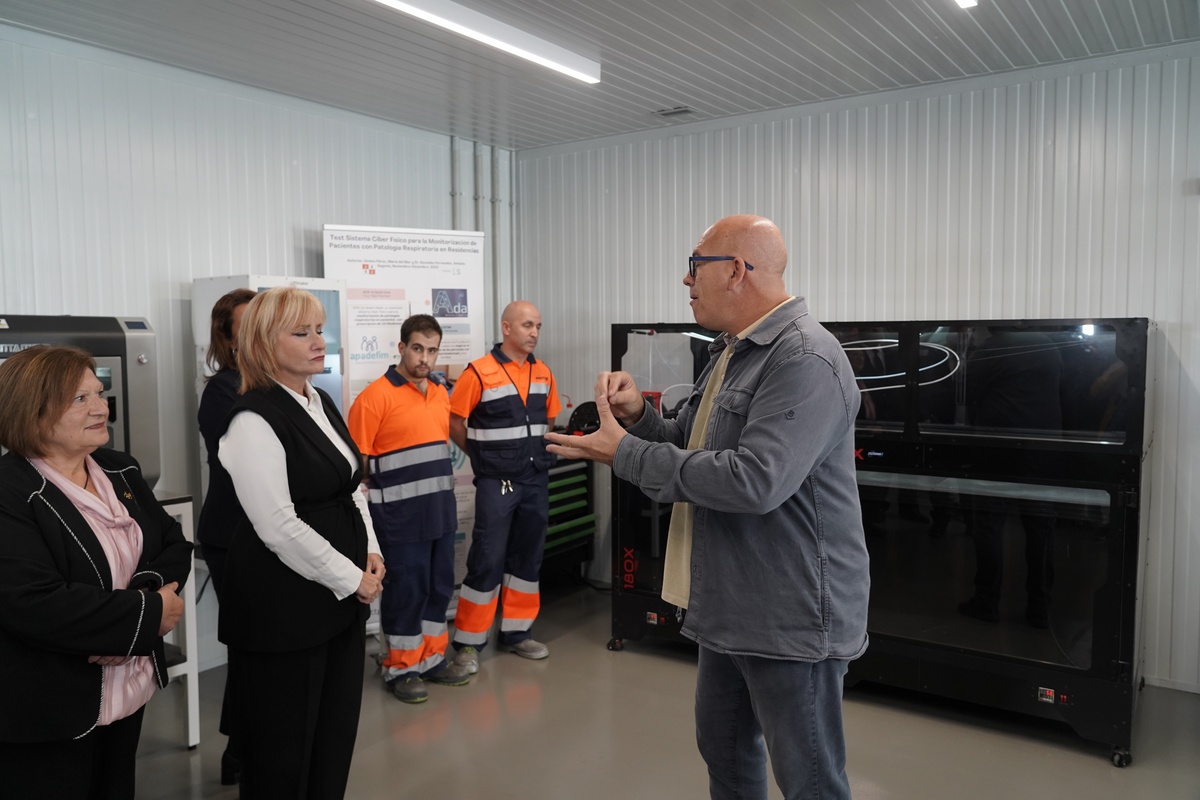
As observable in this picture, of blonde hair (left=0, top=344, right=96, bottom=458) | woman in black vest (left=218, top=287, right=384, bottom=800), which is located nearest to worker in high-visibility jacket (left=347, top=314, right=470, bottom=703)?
woman in black vest (left=218, top=287, right=384, bottom=800)

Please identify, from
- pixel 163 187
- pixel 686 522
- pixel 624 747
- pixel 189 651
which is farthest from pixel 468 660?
pixel 163 187

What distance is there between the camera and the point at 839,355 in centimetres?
195

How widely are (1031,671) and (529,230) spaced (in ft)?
13.0

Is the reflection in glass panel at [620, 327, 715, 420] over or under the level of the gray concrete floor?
over

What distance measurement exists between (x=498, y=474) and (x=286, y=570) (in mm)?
2005

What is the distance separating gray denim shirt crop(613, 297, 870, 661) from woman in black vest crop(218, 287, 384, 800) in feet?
2.74

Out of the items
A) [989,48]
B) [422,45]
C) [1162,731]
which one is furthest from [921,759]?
[422,45]

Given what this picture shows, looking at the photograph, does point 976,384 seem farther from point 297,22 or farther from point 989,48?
point 297,22

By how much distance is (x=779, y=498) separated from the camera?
1.83 meters

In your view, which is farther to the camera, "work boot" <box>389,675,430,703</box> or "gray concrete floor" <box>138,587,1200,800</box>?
"work boot" <box>389,675,430,703</box>

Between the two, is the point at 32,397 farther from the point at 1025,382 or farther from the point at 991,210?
the point at 991,210

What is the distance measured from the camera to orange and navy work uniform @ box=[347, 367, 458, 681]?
3852 millimetres

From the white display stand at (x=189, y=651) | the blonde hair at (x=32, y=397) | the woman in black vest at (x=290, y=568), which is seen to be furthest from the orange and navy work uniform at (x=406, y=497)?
the blonde hair at (x=32, y=397)

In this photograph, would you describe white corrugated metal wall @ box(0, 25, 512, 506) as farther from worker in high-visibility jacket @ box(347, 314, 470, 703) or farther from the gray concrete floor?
the gray concrete floor
